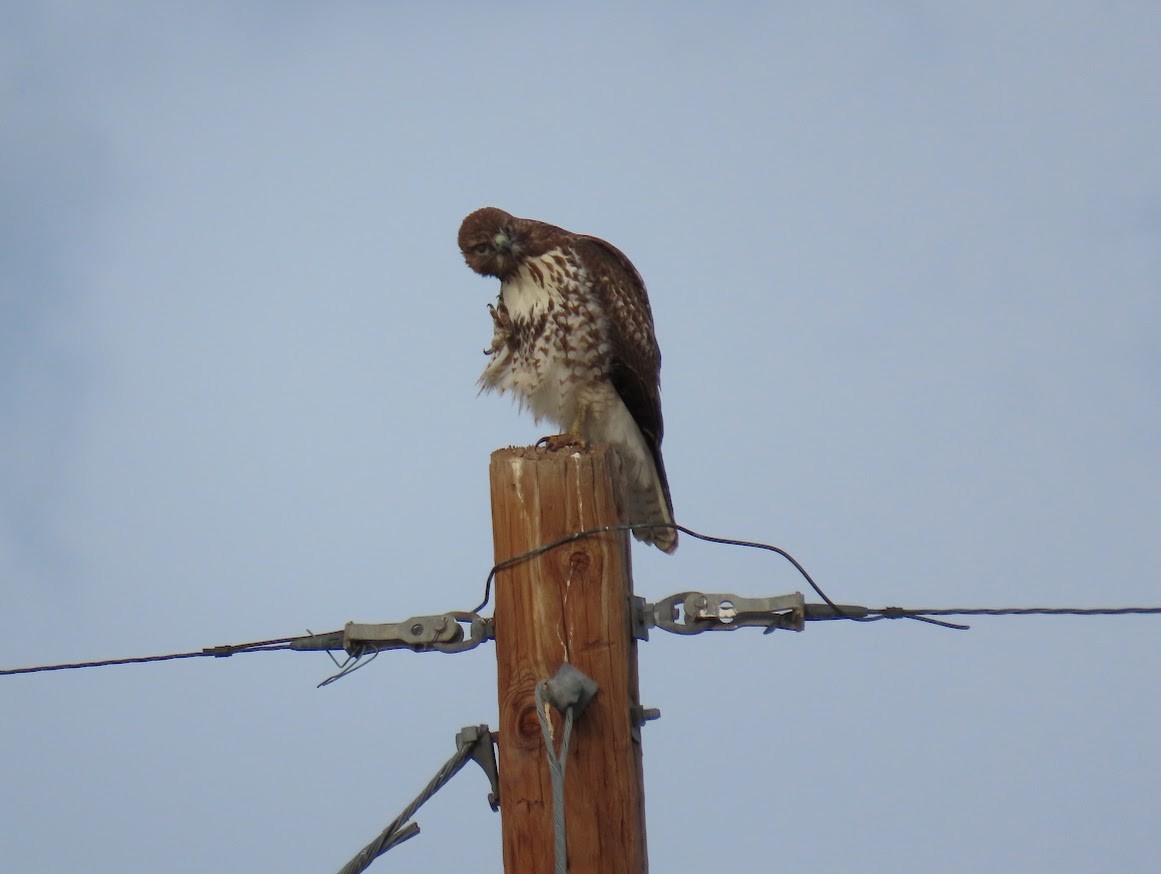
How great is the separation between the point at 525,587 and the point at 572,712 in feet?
1.28

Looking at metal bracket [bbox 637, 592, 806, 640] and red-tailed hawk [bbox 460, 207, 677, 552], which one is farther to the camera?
red-tailed hawk [bbox 460, 207, 677, 552]

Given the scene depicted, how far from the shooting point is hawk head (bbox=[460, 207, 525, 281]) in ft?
22.1

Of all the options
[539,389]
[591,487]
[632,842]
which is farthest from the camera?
[539,389]

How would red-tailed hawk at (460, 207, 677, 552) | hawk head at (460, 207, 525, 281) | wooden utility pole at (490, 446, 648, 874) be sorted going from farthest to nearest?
1. hawk head at (460, 207, 525, 281)
2. red-tailed hawk at (460, 207, 677, 552)
3. wooden utility pole at (490, 446, 648, 874)

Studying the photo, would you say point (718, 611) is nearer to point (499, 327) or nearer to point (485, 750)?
point (485, 750)

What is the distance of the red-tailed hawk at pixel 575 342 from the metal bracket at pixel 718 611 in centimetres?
228

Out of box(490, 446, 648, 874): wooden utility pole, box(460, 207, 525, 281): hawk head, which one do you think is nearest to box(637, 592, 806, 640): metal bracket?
box(490, 446, 648, 874): wooden utility pole

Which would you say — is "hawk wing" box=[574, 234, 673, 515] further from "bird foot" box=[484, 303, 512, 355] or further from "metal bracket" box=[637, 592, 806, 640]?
"metal bracket" box=[637, 592, 806, 640]

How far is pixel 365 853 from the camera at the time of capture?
3969 mm

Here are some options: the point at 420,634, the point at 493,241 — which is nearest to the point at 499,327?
the point at 493,241

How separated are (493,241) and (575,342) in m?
0.62

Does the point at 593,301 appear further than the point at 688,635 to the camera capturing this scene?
Yes

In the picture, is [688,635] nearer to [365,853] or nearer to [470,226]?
[365,853]

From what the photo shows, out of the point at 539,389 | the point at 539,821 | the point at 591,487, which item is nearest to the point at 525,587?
the point at 591,487
